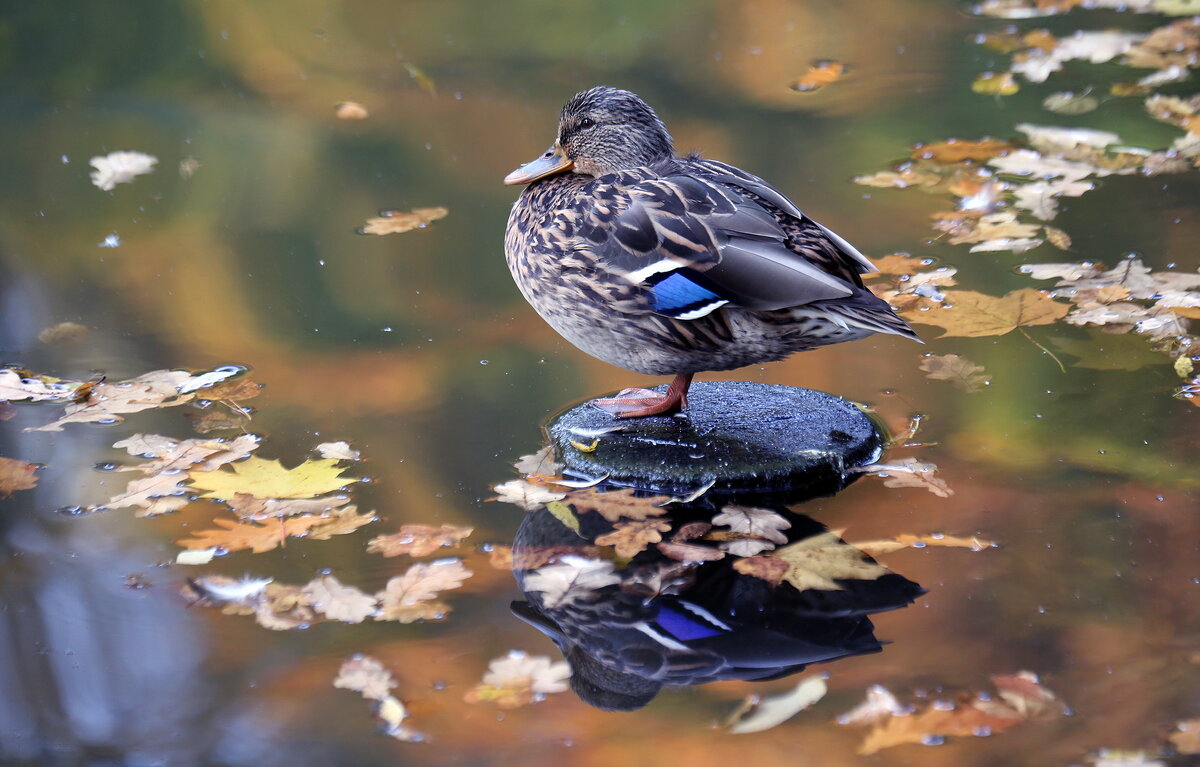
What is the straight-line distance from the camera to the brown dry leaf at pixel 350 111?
20.9 feet

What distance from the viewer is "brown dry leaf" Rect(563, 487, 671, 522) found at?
330 centimetres

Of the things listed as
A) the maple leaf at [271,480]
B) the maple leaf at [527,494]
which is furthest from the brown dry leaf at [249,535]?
the maple leaf at [527,494]

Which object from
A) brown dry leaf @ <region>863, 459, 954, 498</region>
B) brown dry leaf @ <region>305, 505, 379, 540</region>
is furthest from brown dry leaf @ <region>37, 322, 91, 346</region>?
brown dry leaf @ <region>863, 459, 954, 498</region>

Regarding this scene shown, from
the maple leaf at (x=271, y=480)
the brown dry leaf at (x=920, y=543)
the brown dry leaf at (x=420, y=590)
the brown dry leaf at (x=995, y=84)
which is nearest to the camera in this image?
the brown dry leaf at (x=420, y=590)

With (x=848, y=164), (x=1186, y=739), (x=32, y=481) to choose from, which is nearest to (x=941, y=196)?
(x=848, y=164)

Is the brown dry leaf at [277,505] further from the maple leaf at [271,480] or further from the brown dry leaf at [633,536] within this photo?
the brown dry leaf at [633,536]

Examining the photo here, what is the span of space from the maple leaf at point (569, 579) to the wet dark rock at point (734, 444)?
420 mm

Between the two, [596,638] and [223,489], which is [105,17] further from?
[596,638]

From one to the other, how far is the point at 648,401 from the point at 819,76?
3496 mm

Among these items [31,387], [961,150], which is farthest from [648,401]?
[961,150]

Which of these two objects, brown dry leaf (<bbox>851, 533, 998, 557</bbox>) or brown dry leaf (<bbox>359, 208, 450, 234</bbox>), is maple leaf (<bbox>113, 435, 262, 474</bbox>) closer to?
brown dry leaf (<bbox>359, 208, 450, 234</bbox>)

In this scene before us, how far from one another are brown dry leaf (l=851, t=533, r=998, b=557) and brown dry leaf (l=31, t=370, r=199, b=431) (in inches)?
90.9

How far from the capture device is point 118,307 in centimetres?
470

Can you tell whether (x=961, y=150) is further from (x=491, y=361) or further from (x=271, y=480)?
(x=271, y=480)
